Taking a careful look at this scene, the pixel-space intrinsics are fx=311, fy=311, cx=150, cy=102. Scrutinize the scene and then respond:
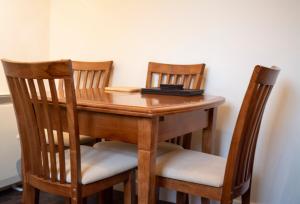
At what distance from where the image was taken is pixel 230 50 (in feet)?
6.40

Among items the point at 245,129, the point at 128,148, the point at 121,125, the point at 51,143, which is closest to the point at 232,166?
the point at 245,129

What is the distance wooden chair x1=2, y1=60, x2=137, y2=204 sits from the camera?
3.66 ft

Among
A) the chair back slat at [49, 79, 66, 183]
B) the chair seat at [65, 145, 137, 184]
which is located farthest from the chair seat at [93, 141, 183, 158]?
the chair back slat at [49, 79, 66, 183]

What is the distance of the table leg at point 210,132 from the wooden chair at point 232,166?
1.10 feet

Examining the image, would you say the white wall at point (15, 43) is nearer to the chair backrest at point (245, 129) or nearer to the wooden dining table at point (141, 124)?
the wooden dining table at point (141, 124)

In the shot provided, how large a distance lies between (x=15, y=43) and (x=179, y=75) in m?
1.28

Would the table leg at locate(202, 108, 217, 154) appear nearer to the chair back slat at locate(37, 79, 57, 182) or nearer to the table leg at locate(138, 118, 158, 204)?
the table leg at locate(138, 118, 158, 204)

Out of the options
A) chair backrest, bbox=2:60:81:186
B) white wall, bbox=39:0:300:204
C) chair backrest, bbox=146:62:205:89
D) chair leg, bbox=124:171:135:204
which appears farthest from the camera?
chair backrest, bbox=146:62:205:89

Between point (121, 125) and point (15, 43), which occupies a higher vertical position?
point (15, 43)

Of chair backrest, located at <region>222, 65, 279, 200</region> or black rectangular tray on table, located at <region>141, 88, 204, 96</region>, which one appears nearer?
chair backrest, located at <region>222, 65, 279, 200</region>

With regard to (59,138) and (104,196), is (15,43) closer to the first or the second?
(104,196)

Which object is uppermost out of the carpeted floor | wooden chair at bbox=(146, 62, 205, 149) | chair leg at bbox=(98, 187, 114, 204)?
wooden chair at bbox=(146, 62, 205, 149)

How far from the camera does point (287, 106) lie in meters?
1.83

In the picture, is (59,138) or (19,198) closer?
(59,138)
